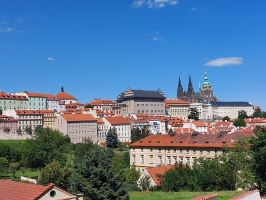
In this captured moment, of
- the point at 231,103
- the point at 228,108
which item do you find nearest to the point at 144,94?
the point at 228,108

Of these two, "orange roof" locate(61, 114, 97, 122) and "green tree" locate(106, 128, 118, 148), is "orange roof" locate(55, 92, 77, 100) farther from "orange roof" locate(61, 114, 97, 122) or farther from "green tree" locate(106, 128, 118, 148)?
"green tree" locate(106, 128, 118, 148)

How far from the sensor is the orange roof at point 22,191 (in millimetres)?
13048

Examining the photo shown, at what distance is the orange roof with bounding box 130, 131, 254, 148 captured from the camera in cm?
4480

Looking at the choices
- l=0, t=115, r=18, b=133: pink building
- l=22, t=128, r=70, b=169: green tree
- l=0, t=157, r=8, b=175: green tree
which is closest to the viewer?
l=22, t=128, r=70, b=169: green tree

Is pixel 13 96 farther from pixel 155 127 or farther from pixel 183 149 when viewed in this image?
pixel 183 149

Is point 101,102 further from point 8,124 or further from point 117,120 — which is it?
point 8,124

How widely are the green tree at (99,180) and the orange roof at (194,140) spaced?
2563 centimetres

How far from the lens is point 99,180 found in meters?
19.4

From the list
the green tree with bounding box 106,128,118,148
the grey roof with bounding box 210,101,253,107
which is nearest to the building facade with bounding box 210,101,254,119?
the grey roof with bounding box 210,101,253,107

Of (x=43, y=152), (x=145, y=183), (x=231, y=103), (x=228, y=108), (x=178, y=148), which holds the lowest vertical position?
Answer: (x=145, y=183)

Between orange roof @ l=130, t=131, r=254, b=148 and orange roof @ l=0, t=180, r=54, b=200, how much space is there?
31908 mm

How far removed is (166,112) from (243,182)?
13655cm

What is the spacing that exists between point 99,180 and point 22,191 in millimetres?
6227

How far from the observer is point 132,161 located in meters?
52.7
